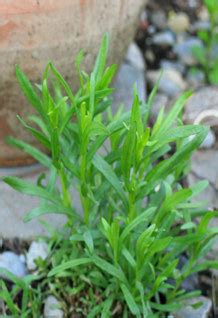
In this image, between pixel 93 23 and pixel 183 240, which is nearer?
pixel 183 240

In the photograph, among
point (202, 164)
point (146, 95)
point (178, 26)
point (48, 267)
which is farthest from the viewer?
point (178, 26)

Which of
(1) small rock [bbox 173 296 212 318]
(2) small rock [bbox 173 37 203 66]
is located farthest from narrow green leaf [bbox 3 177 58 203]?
(2) small rock [bbox 173 37 203 66]

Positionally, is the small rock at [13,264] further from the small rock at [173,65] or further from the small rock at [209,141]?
the small rock at [173,65]

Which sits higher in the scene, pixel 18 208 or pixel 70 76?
pixel 70 76

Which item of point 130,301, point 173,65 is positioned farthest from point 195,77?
→ point 130,301

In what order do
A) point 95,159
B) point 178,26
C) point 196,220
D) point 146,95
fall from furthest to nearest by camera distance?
point 178,26 → point 146,95 → point 196,220 → point 95,159

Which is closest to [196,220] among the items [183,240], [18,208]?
[183,240]

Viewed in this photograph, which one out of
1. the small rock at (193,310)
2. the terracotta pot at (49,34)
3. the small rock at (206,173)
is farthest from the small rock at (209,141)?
the small rock at (193,310)

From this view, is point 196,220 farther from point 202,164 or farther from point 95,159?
point 95,159

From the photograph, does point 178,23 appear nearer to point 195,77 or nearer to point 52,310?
point 195,77
